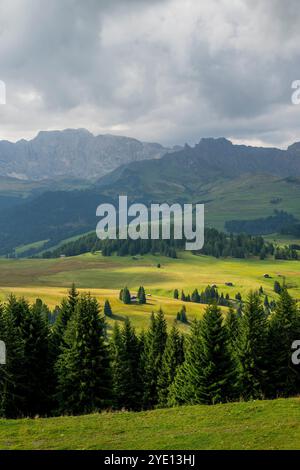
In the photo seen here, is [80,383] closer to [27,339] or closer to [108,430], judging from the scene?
[27,339]

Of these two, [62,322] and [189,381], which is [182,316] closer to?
[62,322]

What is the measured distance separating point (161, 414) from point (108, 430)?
22.4 feet

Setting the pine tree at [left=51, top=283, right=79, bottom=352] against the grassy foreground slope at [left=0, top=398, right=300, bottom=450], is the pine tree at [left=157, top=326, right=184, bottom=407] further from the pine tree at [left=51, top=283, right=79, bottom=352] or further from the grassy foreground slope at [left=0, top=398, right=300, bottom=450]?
the grassy foreground slope at [left=0, top=398, right=300, bottom=450]

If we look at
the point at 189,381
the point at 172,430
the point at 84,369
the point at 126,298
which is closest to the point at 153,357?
the point at 189,381

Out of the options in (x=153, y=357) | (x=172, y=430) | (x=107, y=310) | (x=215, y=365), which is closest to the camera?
(x=172, y=430)

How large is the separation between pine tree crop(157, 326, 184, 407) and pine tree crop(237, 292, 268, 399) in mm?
14290

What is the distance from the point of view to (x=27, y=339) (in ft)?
172

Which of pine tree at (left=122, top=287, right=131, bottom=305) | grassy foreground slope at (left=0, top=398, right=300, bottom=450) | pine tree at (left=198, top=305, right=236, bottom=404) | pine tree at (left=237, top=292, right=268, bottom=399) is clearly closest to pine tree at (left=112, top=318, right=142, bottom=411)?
pine tree at (left=198, top=305, right=236, bottom=404)

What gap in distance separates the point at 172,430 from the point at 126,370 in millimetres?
37528

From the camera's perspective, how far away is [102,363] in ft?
170

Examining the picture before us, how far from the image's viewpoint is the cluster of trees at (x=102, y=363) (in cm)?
4919

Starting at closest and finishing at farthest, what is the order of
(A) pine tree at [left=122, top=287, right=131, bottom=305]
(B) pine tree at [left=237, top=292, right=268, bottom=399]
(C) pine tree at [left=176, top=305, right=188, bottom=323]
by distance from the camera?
(B) pine tree at [left=237, top=292, right=268, bottom=399] < (C) pine tree at [left=176, top=305, right=188, bottom=323] < (A) pine tree at [left=122, top=287, right=131, bottom=305]

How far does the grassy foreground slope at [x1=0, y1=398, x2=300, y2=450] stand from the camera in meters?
26.6

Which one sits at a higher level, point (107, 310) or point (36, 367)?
point (36, 367)
